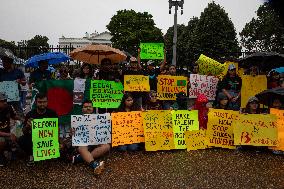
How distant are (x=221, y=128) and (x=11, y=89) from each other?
15.7 feet

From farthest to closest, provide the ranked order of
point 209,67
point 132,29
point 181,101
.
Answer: point 132,29 → point 209,67 → point 181,101

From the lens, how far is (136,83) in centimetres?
936

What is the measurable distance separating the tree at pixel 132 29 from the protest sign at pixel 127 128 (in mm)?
64390

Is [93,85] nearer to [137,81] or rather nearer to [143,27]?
[137,81]

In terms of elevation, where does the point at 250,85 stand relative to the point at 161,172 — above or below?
above

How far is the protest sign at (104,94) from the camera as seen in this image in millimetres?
8688

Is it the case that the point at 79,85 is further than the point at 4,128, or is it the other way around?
the point at 79,85

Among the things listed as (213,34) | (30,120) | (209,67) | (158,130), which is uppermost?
(213,34)

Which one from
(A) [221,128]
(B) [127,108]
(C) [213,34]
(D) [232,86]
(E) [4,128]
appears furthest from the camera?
(C) [213,34]

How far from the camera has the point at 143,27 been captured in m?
77.4

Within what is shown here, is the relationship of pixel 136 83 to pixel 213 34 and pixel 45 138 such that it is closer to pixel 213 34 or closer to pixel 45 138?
A: pixel 45 138

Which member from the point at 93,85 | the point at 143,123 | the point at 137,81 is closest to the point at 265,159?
the point at 143,123

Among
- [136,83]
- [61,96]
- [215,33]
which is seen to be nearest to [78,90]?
[61,96]

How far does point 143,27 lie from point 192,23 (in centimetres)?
3018
